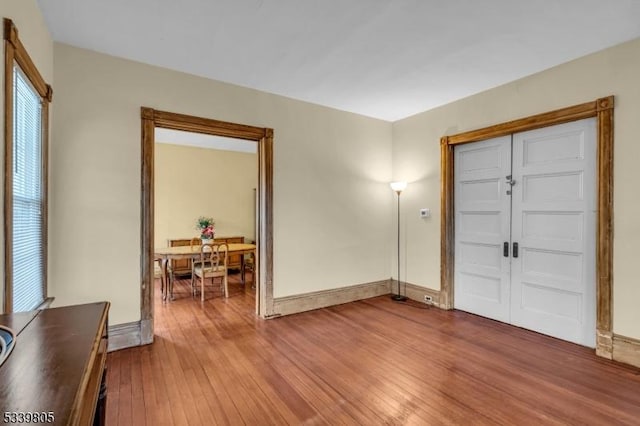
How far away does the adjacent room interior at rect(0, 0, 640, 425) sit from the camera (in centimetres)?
212

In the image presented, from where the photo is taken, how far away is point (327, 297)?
4.32 metres

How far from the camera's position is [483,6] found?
2.24m

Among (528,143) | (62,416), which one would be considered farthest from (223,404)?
(528,143)

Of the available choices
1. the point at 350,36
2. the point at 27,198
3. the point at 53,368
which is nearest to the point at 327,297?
the point at 350,36

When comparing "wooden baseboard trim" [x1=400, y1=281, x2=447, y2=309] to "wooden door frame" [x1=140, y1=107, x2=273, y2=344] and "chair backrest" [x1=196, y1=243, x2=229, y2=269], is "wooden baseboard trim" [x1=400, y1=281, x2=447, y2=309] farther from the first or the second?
"chair backrest" [x1=196, y1=243, x2=229, y2=269]

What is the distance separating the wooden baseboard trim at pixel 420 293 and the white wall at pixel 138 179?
40cm

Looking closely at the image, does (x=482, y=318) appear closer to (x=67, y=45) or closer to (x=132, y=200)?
(x=132, y=200)

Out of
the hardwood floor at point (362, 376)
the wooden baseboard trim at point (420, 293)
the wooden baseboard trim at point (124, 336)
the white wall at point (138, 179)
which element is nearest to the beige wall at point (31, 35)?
the white wall at point (138, 179)

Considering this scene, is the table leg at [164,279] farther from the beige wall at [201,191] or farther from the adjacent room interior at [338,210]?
the beige wall at [201,191]

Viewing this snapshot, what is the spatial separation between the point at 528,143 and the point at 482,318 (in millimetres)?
2046

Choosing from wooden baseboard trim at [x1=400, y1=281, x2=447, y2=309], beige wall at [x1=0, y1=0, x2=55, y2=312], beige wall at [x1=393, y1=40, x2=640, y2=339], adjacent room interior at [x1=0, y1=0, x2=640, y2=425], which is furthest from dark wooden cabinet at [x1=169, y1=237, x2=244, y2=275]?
beige wall at [x1=0, y1=0, x2=55, y2=312]

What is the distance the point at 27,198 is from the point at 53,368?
1.87 metres

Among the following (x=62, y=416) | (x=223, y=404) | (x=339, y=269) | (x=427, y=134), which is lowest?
(x=223, y=404)

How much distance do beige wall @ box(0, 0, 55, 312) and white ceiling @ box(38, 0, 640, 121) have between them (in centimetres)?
11
